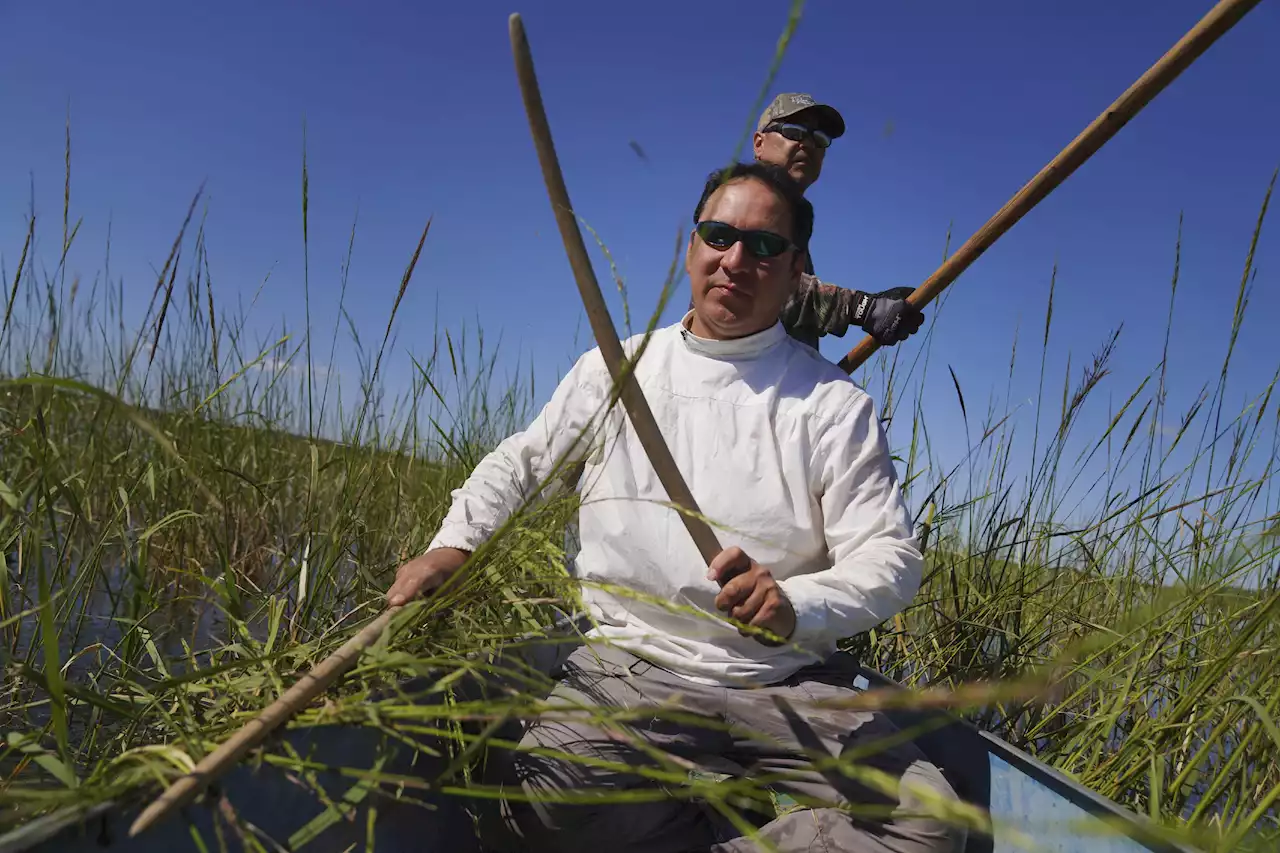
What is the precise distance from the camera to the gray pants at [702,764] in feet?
5.03

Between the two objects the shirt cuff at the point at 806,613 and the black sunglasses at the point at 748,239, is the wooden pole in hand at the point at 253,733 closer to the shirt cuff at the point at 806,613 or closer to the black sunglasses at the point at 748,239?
the shirt cuff at the point at 806,613

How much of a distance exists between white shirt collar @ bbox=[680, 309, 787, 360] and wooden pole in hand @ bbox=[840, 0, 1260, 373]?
0.55 metres

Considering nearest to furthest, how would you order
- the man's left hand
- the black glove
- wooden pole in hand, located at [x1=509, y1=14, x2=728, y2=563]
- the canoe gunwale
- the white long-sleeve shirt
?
wooden pole in hand, located at [x1=509, y1=14, x2=728, y2=563] < the canoe gunwale < the man's left hand < the white long-sleeve shirt < the black glove

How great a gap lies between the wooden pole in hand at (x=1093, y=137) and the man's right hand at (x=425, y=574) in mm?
1445

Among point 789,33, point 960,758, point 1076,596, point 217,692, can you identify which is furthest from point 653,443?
point 1076,596

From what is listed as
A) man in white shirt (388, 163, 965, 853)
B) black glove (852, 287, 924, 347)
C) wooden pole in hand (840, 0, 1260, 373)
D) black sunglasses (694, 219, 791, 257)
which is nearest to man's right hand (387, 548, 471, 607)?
man in white shirt (388, 163, 965, 853)

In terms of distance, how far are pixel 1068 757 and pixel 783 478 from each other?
43.0 inches

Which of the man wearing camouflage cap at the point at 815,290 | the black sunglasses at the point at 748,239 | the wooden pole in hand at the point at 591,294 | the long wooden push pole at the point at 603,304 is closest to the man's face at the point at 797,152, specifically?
the man wearing camouflage cap at the point at 815,290

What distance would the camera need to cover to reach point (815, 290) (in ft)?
7.92

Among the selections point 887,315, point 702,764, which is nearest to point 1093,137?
point 887,315

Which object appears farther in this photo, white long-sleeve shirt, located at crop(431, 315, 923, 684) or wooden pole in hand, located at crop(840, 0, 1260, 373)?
white long-sleeve shirt, located at crop(431, 315, 923, 684)

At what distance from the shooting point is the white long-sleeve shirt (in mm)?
1641

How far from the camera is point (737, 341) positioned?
189 cm

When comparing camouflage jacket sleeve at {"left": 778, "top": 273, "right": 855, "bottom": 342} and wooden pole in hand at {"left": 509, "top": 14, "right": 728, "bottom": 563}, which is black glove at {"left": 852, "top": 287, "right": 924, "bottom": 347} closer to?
camouflage jacket sleeve at {"left": 778, "top": 273, "right": 855, "bottom": 342}
